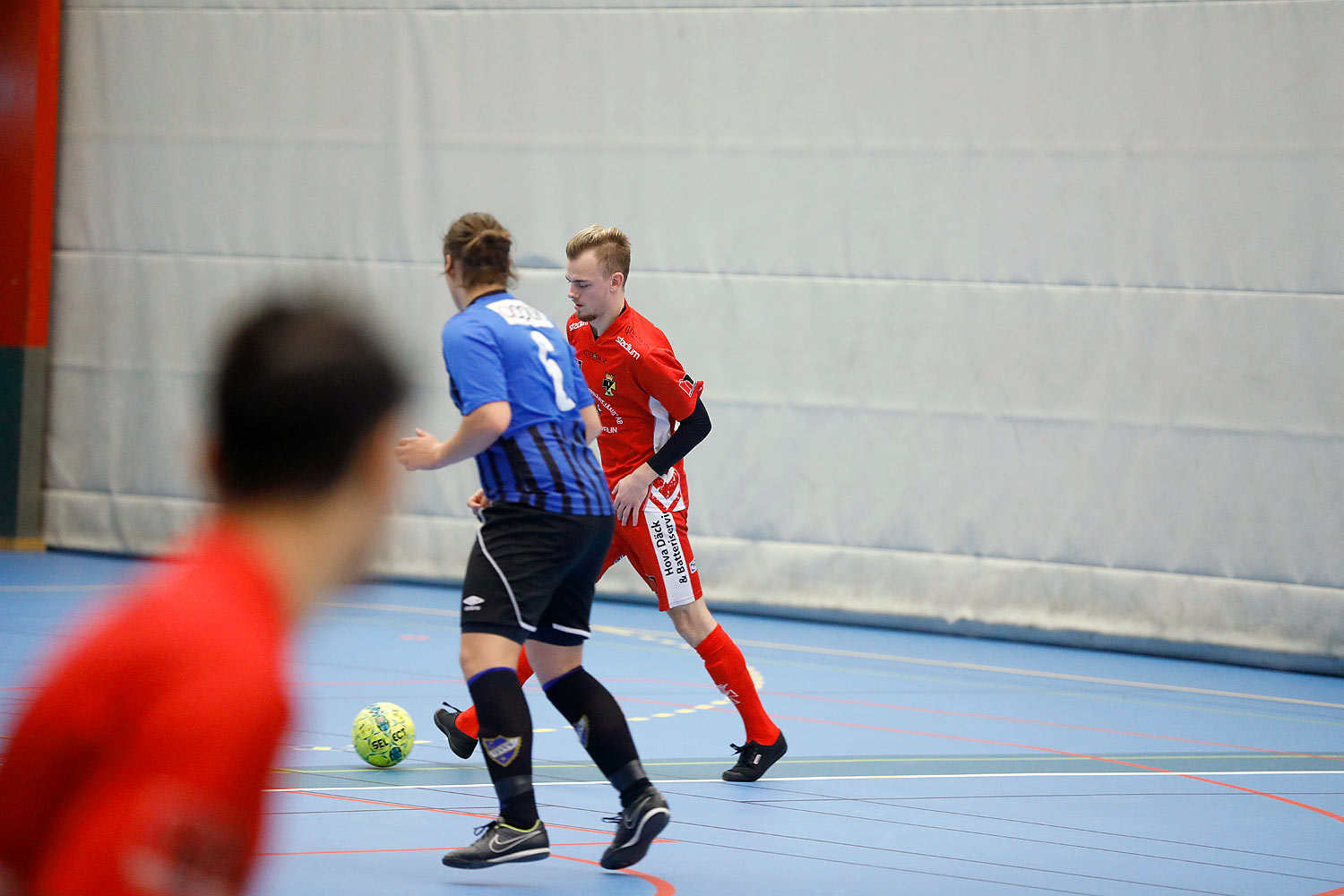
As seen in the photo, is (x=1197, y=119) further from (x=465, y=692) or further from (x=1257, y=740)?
(x=465, y=692)

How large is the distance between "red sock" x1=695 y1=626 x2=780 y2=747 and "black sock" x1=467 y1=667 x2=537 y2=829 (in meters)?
1.59

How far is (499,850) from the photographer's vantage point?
421 cm

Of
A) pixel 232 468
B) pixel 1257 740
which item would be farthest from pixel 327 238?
pixel 232 468

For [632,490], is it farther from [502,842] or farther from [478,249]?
[502,842]

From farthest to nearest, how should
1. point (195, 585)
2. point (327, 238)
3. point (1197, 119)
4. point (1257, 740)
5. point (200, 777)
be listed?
point (327, 238)
point (1197, 119)
point (1257, 740)
point (195, 585)
point (200, 777)

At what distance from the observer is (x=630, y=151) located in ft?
37.3

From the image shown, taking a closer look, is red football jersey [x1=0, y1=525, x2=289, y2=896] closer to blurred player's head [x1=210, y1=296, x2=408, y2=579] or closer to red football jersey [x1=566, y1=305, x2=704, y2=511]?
blurred player's head [x1=210, y1=296, x2=408, y2=579]

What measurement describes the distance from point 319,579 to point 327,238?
11030 mm

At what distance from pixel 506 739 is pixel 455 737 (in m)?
1.59

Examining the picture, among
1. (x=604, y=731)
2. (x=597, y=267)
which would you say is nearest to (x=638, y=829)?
(x=604, y=731)

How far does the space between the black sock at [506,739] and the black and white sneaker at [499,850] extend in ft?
0.11

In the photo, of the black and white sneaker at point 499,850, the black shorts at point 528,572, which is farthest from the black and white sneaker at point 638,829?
the black shorts at point 528,572

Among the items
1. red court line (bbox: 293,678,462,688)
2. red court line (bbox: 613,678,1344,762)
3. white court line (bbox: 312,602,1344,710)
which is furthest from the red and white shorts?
white court line (bbox: 312,602,1344,710)

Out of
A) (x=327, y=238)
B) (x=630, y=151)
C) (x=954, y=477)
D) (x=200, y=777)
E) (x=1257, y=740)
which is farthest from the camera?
(x=327, y=238)
